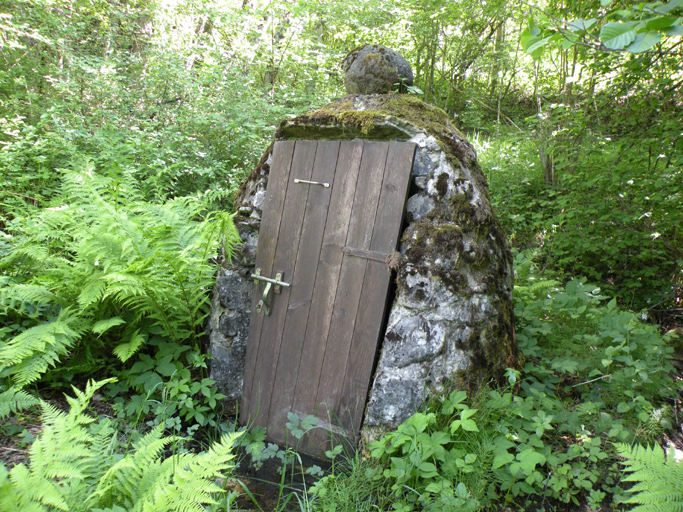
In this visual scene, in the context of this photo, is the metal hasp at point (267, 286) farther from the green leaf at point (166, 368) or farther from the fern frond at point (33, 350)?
the fern frond at point (33, 350)

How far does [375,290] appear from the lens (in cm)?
281

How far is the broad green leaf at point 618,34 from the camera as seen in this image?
62.6 inches

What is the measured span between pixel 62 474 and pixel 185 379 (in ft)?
4.70

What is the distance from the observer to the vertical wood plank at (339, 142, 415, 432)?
2781 mm

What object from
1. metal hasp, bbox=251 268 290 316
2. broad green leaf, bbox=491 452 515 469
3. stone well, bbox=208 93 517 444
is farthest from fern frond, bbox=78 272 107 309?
broad green leaf, bbox=491 452 515 469

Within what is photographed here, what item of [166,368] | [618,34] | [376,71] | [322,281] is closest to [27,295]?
[166,368]

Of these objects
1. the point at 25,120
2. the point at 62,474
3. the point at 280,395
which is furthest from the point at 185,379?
the point at 25,120

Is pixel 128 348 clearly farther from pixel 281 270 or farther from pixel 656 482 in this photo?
pixel 656 482

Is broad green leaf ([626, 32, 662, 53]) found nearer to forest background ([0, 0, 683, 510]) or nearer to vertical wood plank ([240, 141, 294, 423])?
forest background ([0, 0, 683, 510])

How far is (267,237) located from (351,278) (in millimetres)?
794

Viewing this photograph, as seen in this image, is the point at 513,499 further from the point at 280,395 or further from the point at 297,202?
the point at 297,202

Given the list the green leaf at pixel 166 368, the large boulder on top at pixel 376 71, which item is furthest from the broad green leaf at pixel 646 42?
the green leaf at pixel 166 368

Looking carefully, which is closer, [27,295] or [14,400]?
[14,400]

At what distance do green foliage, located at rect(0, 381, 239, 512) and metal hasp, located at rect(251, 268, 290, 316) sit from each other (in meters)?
1.23
